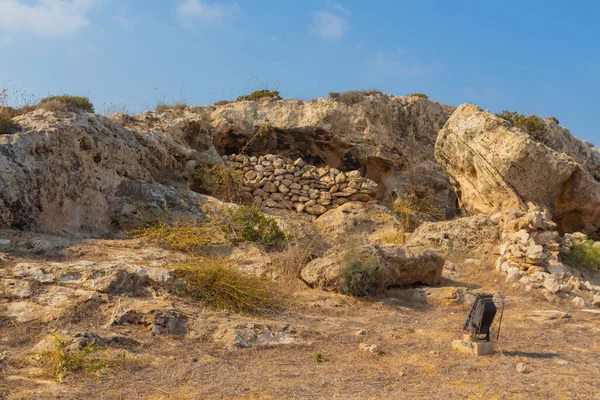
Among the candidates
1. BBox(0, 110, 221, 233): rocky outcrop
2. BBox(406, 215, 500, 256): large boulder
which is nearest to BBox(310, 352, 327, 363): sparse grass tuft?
BBox(406, 215, 500, 256): large boulder

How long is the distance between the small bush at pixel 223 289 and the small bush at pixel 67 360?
6.19 feet

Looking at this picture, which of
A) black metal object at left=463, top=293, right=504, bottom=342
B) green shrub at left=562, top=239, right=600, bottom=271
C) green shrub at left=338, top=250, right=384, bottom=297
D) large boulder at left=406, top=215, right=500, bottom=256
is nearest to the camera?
black metal object at left=463, top=293, right=504, bottom=342

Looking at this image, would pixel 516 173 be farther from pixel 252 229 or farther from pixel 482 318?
pixel 482 318

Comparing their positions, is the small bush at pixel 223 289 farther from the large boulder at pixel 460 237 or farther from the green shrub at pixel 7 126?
the green shrub at pixel 7 126

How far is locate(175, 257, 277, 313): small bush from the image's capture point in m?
6.16

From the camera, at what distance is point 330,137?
14.6m

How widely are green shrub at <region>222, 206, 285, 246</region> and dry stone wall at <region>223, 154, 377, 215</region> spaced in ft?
9.74

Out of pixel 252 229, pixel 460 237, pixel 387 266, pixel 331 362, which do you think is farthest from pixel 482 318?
pixel 460 237

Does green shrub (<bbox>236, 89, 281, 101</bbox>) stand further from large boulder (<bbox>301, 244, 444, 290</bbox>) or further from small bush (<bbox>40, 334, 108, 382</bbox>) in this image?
small bush (<bbox>40, 334, 108, 382</bbox>)

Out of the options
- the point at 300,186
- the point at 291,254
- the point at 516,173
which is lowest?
the point at 291,254

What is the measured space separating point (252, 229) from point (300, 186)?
3.78 metres

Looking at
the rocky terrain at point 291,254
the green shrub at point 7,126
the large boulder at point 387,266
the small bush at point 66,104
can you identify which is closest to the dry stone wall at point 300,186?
the rocky terrain at point 291,254

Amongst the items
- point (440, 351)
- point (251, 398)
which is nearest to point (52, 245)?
point (251, 398)

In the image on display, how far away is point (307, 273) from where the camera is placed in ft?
24.7
